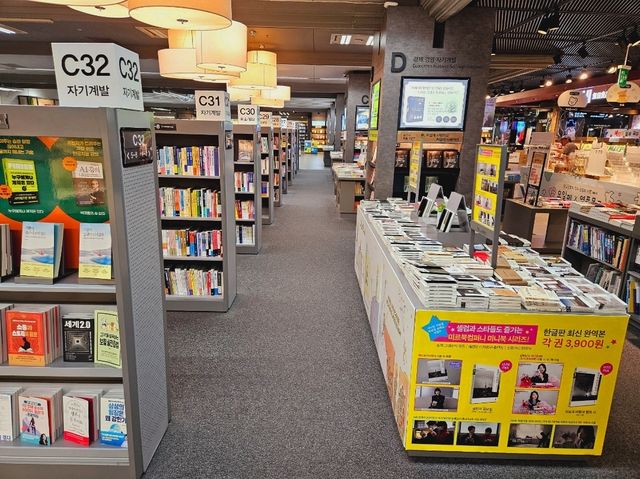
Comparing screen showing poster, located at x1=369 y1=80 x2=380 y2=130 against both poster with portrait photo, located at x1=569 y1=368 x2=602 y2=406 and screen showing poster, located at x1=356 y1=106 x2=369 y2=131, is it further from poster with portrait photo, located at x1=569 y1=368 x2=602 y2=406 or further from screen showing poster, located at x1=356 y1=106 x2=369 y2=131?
screen showing poster, located at x1=356 y1=106 x2=369 y2=131

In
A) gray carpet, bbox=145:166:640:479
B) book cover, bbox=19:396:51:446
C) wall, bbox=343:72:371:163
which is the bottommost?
gray carpet, bbox=145:166:640:479

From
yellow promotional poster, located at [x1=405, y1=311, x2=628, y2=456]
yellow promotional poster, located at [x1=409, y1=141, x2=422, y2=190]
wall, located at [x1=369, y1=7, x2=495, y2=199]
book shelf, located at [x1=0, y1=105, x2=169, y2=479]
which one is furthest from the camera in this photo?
wall, located at [x1=369, y1=7, x2=495, y2=199]

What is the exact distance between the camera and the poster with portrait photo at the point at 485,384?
2.50 metres

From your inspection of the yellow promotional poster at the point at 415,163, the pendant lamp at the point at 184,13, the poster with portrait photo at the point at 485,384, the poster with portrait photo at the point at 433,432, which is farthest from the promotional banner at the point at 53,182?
the yellow promotional poster at the point at 415,163

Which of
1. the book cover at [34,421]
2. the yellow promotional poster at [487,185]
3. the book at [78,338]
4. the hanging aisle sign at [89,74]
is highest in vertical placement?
the hanging aisle sign at [89,74]

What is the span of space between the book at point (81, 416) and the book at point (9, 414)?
252 millimetres

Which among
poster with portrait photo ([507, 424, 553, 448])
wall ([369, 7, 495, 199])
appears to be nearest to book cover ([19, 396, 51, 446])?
poster with portrait photo ([507, 424, 553, 448])

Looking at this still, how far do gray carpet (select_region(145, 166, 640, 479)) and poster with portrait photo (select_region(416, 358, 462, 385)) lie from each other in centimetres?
51

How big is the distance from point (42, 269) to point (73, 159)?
552 mm

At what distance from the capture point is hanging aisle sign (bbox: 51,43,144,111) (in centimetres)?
201

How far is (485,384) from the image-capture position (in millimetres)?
2518

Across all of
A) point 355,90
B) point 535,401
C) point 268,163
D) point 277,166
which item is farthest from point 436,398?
point 355,90

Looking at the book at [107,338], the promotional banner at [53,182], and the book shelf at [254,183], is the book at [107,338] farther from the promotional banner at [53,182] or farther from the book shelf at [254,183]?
the book shelf at [254,183]

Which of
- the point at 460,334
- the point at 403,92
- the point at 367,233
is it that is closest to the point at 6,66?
the point at 403,92
